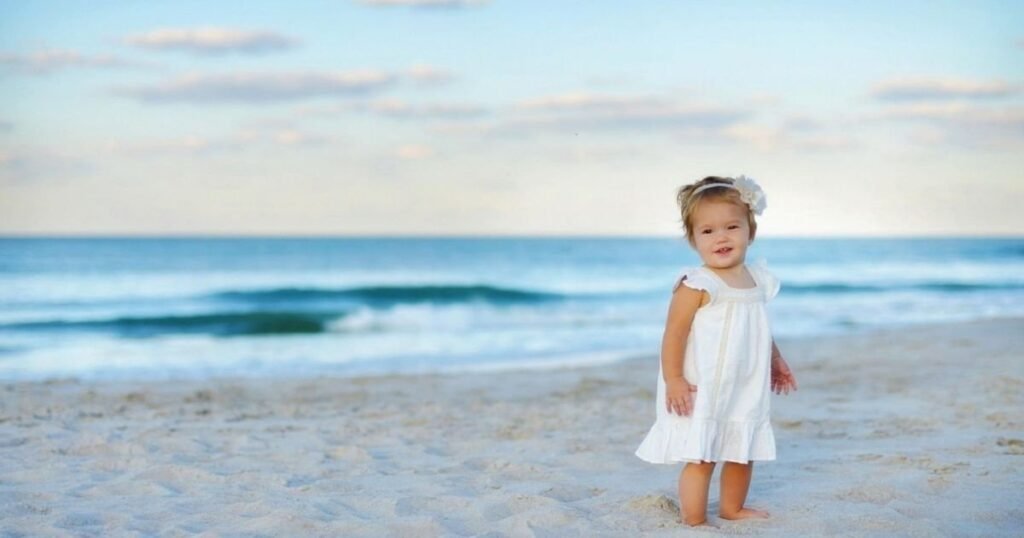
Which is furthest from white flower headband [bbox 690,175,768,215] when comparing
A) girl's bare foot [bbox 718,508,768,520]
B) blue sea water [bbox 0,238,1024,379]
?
girl's bare foot [bbox 718,508,768,520]

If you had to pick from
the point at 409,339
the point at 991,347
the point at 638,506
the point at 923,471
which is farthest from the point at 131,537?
the point at 409,339

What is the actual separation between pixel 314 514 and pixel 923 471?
2.53 metres

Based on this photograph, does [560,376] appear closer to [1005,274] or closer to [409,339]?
[409,339]

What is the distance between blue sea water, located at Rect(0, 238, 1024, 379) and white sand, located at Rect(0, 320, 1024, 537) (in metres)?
1.15

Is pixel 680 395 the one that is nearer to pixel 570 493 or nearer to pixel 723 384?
pixel 723 384

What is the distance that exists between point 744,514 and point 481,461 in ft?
4.91

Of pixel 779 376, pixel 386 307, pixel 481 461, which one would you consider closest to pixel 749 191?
pixel 779 376

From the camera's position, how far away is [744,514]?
3668 mm

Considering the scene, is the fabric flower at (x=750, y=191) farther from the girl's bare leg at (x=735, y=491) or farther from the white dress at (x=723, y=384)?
the girl's bare leg at (x=735, y=491)

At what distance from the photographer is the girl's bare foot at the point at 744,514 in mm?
3652

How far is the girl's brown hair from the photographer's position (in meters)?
3.54

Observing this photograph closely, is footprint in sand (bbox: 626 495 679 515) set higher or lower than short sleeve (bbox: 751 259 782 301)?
lower

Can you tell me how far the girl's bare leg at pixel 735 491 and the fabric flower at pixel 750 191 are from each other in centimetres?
93

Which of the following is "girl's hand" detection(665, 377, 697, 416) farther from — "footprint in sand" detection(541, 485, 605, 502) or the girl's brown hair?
"footprint in sand" detection(541, 485, 605, 502)
